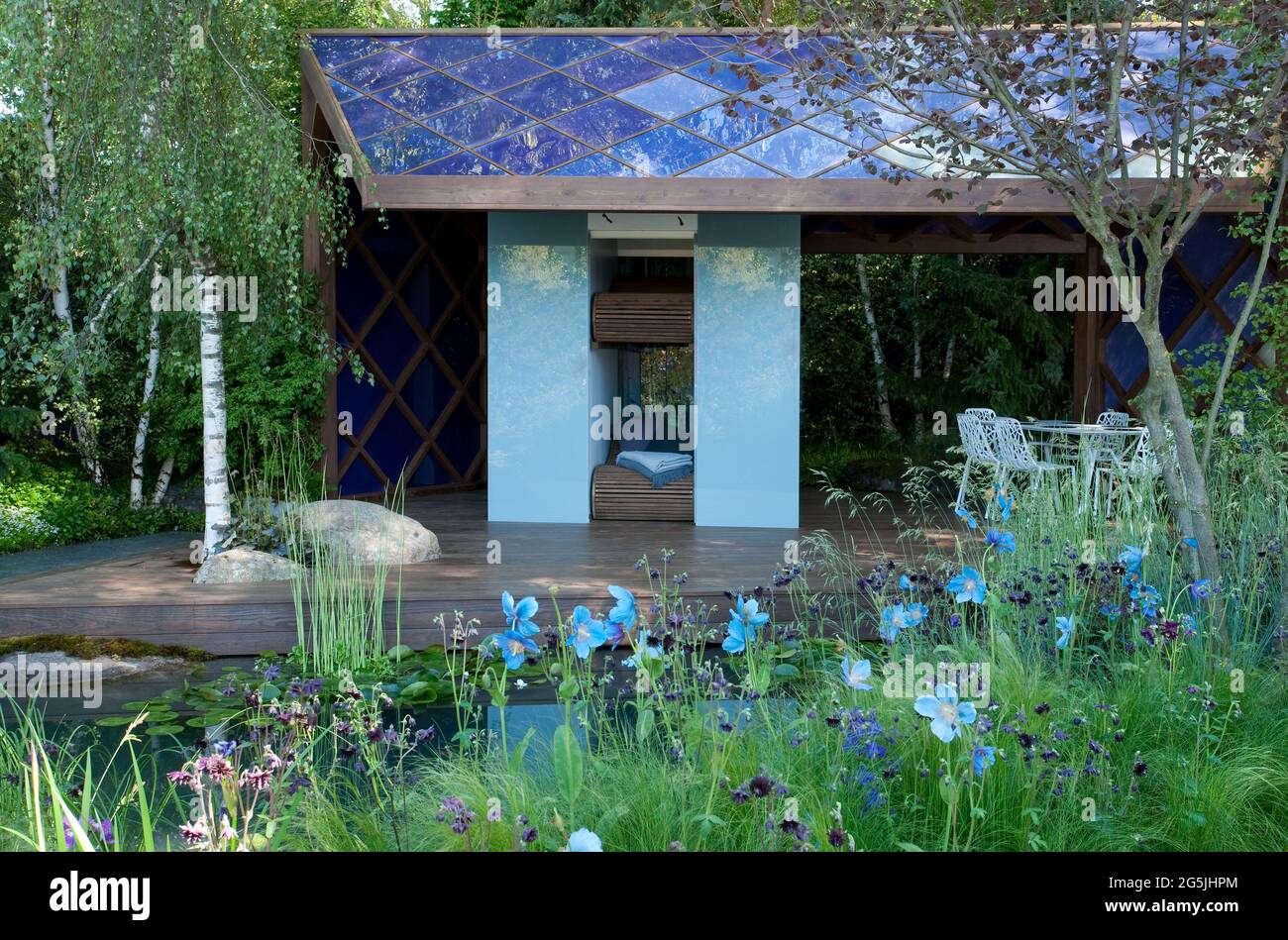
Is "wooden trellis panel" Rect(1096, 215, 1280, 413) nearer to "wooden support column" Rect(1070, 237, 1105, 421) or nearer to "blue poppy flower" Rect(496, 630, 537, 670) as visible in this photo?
"wooden support column" Rect(1070, 237, 1105, 421)

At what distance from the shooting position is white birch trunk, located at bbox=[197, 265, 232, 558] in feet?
18.2

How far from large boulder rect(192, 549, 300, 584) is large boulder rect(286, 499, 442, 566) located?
29cm

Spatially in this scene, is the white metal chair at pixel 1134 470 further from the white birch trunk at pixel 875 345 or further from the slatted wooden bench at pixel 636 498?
the white birch trunk at pixel 875 345

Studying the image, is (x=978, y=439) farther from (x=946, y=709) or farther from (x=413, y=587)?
(x=946, y=709)

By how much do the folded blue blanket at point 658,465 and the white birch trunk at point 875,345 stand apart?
4760 mm

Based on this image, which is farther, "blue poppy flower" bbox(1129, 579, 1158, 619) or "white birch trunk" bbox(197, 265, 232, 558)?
"white birch trunk" bbox(197, 265, 232, 558)

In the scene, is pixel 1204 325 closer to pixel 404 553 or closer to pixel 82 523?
pixel 404 553

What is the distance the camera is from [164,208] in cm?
502

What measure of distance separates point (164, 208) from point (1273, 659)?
14.2 feet

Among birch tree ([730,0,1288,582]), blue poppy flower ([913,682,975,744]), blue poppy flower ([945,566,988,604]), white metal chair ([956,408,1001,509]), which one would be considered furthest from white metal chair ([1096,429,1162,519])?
blue poppy flower ([913,682,975,744])

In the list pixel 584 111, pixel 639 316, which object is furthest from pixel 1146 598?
pixel 584 111

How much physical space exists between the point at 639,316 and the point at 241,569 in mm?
2889

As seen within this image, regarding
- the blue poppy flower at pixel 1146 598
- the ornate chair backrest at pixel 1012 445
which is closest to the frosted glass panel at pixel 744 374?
the ornate chair backrest at pixel 1012 445
